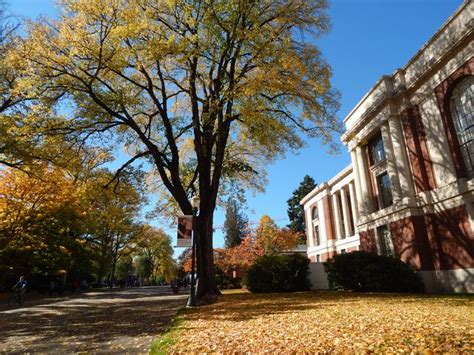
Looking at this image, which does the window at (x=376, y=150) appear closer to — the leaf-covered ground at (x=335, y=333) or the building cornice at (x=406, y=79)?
the building cornice at (x=406, y=79)

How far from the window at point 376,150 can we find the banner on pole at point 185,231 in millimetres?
14841

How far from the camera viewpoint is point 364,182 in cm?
2230

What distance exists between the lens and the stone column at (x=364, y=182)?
21.8 meters

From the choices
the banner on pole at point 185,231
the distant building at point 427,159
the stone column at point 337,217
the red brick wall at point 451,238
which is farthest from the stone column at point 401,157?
the stone column at point 337,217

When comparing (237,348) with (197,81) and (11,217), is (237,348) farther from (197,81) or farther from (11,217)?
(11,217)

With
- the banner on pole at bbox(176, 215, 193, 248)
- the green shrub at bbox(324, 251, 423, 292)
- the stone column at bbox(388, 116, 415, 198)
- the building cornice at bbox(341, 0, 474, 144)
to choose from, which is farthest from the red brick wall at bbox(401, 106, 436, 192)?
the banner on pole at bbox(176, 215, 193, 248)

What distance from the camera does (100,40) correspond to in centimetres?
1285

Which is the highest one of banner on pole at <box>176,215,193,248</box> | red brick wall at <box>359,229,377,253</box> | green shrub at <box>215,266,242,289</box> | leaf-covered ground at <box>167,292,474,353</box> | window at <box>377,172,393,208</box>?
window at <box>377,172,393,208</box>

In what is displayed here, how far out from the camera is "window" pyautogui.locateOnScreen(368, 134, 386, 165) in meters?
21.1

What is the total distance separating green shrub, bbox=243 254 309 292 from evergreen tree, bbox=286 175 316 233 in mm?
54532

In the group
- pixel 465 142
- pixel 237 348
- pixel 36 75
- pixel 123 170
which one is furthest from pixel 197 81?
pixel 237 348

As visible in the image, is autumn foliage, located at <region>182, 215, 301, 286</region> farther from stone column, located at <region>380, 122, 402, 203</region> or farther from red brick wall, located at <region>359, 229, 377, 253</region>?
stone column, located at <region>380, 122, 402, 203</region>

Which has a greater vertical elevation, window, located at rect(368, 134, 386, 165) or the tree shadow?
window, located at rect(368, 134, 386, 165)

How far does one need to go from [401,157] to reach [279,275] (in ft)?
31.5
